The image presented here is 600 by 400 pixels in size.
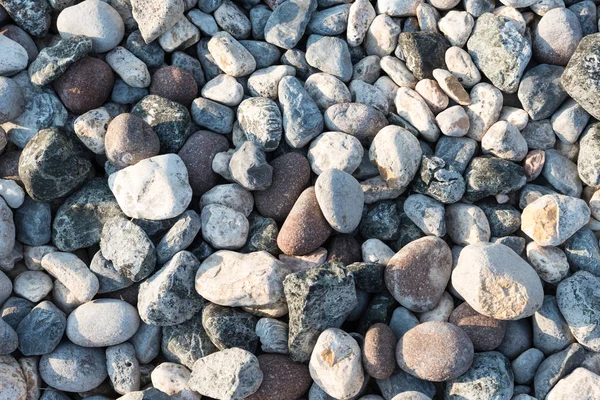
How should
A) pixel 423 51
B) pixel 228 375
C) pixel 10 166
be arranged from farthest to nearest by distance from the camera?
pixel 423 51, pixel 10 166, pixel 228 375

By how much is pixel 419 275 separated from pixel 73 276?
1.30m

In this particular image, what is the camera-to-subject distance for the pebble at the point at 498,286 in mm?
2150

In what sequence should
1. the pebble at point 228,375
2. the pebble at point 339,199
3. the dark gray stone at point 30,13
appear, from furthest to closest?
the dark gray stone at point 30,13 → the pebble at point 339,199 → the pebble at point 228,375

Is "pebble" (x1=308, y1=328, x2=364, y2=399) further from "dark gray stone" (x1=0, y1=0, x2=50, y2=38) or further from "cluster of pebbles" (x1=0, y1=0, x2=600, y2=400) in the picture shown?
"dark gray stone" (x1=0, y1=0, x2=50, y2=38)

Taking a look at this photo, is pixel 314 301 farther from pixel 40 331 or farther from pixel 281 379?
pixel 40 331

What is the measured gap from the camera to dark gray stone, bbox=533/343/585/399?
2.18 m

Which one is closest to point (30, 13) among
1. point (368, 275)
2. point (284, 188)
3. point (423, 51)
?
point (284, 188)

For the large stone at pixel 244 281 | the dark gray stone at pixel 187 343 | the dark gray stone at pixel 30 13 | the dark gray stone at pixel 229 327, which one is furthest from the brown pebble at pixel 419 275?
the dark gray stone at pixel 30 13

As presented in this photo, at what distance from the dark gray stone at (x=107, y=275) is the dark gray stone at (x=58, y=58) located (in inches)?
29.2

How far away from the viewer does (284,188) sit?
7.83 feet

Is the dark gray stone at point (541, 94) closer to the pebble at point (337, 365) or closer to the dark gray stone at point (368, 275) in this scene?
the dark gray stone at point (368, 275)

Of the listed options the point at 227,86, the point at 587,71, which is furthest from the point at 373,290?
the point at 587,71

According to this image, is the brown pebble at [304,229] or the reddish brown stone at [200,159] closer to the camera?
the brown pebble at [304,229]

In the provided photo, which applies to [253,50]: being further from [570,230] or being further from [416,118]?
[570,230]
